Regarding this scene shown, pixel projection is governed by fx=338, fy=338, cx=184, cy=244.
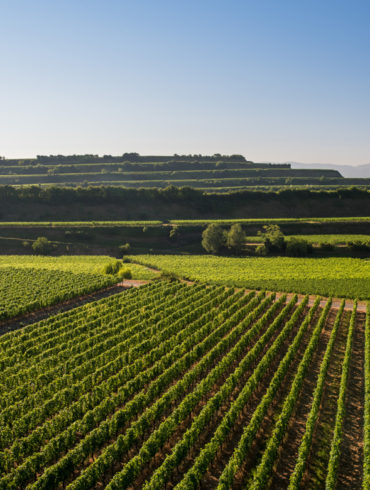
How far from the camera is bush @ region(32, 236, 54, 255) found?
270ft

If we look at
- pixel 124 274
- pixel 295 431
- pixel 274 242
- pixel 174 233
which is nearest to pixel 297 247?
pixel 274 242

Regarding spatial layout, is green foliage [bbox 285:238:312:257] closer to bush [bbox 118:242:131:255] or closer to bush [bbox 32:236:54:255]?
bush [bbox 118:242:131:255]

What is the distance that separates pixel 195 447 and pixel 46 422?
9.10 metres

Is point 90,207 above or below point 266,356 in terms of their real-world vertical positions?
above

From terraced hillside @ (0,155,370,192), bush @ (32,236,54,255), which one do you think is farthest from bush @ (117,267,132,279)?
terraced hillside @ (0,155,370,192)

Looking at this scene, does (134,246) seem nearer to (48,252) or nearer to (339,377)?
(48,252)

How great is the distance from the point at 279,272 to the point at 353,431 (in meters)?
41.4

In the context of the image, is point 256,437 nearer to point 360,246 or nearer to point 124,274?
point 124,274

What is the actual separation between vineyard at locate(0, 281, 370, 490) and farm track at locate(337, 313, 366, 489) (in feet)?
0.26

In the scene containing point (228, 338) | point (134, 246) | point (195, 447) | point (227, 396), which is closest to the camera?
point (195, 447)

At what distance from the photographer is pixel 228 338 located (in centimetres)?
3247

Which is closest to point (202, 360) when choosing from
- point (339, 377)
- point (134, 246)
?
point (339, 377)

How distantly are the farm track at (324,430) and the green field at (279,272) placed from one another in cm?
2103

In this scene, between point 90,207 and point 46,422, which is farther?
point 90,207
